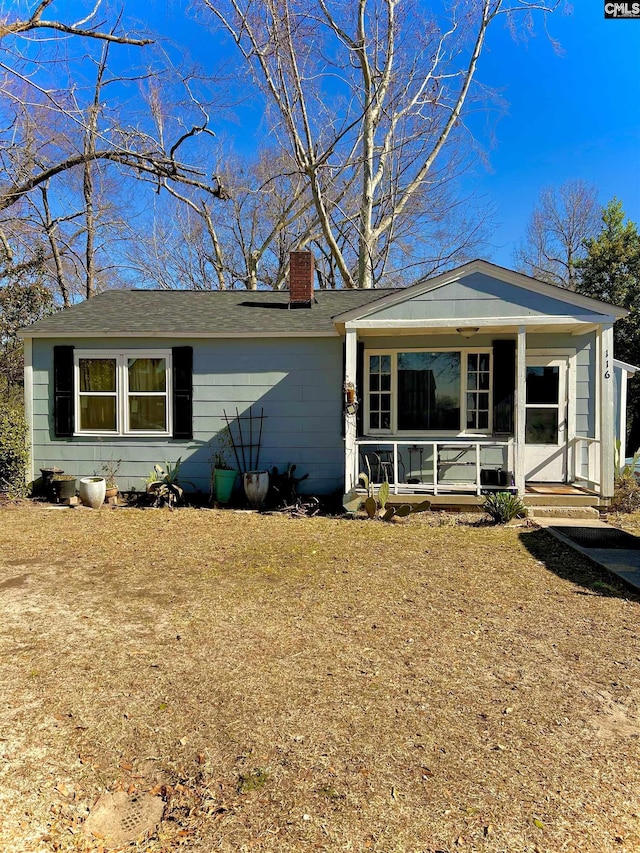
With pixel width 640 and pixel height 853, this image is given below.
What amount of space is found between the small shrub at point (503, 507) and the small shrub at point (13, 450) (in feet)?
24.9

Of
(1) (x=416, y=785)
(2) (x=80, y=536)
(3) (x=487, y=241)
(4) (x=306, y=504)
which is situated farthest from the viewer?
(3) (x=487, y=241)

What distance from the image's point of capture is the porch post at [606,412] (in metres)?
7.35

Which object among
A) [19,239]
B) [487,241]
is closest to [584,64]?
[487,241]

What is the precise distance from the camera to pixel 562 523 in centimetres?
716

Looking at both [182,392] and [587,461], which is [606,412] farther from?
[182,392]

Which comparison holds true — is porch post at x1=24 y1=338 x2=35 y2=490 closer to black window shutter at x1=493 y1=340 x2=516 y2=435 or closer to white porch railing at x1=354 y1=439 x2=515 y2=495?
white porch railing at x1=354 y1=439 x2=515 y2=495

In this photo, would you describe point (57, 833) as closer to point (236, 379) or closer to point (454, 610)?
point (454, 610)

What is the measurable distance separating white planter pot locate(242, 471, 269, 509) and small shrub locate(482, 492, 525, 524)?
345 cm

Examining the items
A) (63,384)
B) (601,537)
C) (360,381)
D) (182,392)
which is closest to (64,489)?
(63,384)

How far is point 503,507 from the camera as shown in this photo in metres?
7.12

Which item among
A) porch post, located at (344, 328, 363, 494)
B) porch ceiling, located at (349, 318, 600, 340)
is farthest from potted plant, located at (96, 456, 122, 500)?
porch ceiling, located at (349, 318, 600, 340)

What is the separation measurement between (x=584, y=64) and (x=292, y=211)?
1173 centimetres

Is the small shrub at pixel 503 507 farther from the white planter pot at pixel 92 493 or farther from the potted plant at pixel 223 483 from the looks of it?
the white planter pot at pixel 92 493

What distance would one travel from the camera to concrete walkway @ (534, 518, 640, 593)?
4977 millimetres
